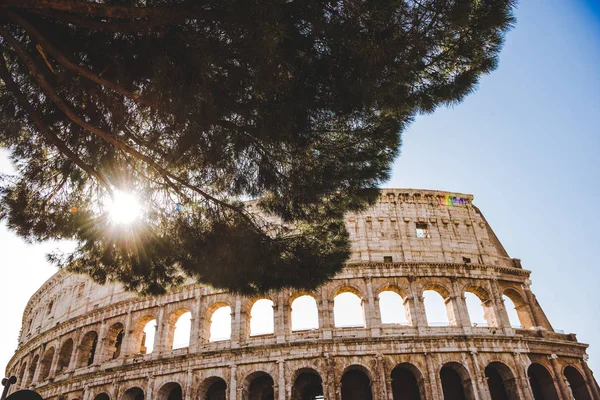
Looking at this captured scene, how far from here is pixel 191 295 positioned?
18828mm

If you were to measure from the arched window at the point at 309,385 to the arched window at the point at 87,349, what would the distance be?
10914 mm

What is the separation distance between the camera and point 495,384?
54.5ft

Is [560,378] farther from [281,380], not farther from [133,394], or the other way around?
[133,394]

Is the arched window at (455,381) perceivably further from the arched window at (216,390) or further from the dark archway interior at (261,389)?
the arched window at (216,390)

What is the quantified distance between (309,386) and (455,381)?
5.96 m

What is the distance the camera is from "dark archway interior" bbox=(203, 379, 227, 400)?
17234mm

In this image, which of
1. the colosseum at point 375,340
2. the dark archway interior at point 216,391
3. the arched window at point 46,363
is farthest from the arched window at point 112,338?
the dark archway interior at point 216,391

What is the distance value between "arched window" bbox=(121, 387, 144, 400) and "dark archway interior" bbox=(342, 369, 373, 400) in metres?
9.38

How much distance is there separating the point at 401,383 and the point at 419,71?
48.1 ft

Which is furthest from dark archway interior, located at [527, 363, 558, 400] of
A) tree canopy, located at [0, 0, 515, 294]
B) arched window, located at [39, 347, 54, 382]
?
arched window, located at [39, 347, 54, 382]

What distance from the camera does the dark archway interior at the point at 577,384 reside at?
55.5 feet

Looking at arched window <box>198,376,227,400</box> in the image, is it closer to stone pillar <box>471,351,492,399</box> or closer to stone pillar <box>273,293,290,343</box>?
stone pillar <box>273,293,290,343</box>

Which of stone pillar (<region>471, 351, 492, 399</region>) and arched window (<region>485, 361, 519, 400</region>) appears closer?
stone pillar (<region>471, 351, 492, 399</region>)

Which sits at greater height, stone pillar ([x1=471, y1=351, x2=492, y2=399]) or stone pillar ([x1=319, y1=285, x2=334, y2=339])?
stone pillar ([x1=319, y1=285, x2=334, y2=339])
